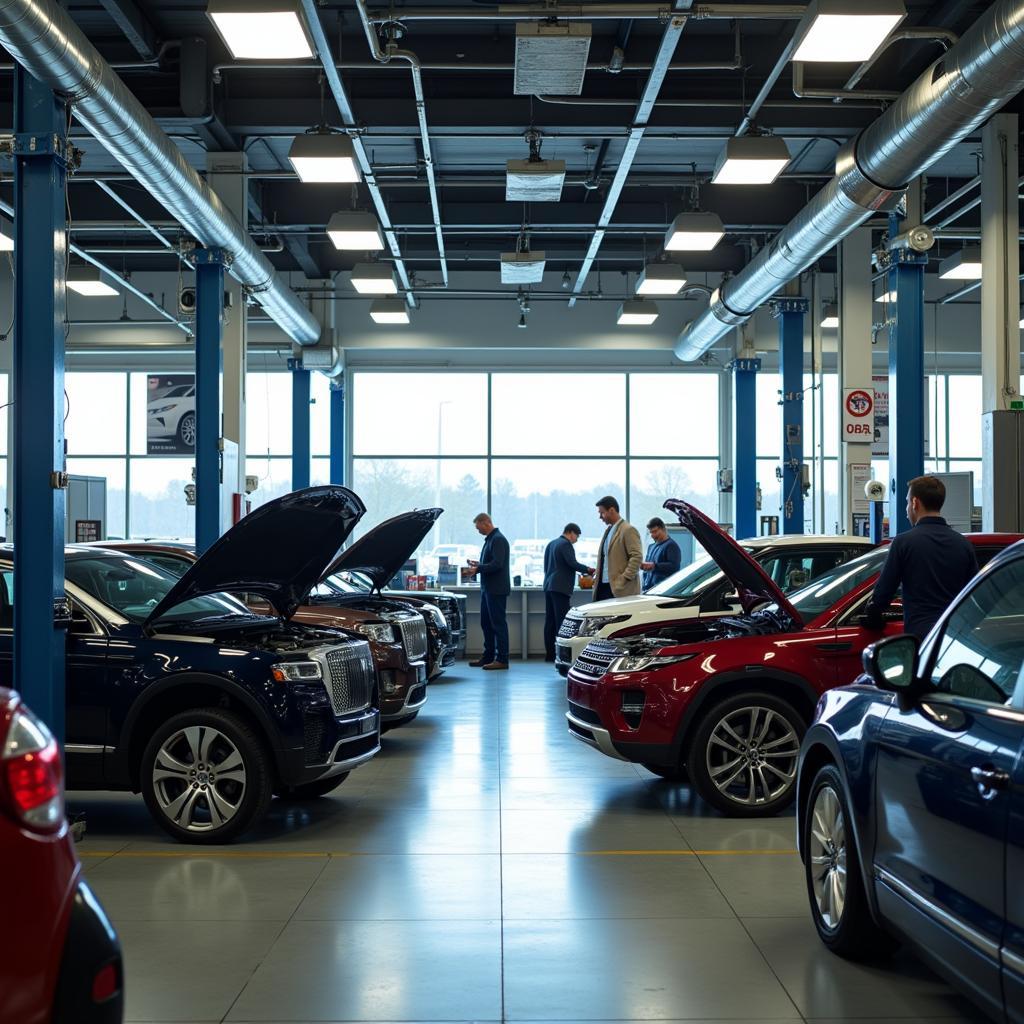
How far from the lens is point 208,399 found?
1377cm

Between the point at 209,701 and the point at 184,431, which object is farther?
the point at 184,431

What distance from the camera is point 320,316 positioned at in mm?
23625

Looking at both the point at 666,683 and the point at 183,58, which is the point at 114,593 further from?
the point at 183,58

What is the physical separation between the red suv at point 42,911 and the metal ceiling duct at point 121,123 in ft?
18.5

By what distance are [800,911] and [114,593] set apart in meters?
4.36

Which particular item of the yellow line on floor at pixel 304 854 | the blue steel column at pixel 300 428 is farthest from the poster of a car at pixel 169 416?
the yellow line on floor at pixel 304 854

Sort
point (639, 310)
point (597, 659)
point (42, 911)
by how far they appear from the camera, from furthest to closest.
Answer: point (639, 310) < point (597, 659) < point (42, 911)

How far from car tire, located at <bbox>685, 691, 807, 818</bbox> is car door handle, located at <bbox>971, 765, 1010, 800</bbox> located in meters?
4.40

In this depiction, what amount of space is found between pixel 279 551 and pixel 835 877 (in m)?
3.84

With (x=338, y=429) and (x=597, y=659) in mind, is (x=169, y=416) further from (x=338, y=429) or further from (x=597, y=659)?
(x=597, y=659)

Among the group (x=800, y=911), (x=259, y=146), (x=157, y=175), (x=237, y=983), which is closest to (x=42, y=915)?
(x=237, y=983)

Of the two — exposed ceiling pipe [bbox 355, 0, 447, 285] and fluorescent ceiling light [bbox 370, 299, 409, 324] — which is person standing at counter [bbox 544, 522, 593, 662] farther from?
fluorescent ceiling light [bbox 370, 299, 409, 324]

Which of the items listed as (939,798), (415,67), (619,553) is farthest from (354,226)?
(939,798)

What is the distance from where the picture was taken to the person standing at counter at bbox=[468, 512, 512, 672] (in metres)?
17.9
